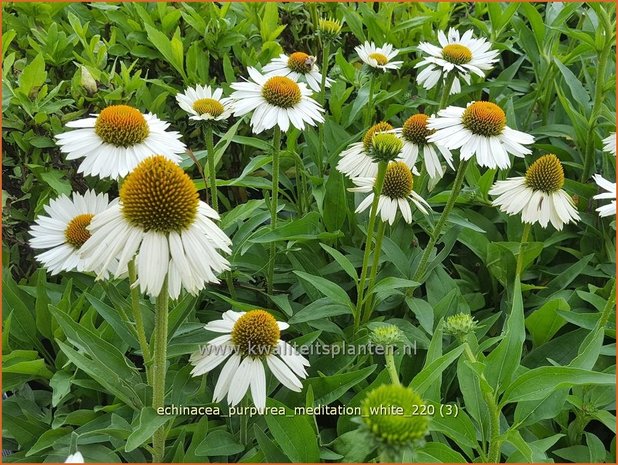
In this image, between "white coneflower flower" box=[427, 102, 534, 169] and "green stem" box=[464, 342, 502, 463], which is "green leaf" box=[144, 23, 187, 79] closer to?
"white coneflower flower" box=[427, 102, 534, 169]

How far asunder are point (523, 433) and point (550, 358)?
0.22 meters

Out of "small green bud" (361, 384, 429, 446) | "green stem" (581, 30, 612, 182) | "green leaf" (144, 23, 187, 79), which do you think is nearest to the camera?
"small green bud" (361, 384, 429, 446)

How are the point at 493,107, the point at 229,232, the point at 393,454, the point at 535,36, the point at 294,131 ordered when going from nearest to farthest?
1. the point at 393,454
2. the point at 493,107
3. the point at 229,232
4. the point at 294,131
5. the point at 535,36

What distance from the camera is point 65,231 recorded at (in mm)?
1182

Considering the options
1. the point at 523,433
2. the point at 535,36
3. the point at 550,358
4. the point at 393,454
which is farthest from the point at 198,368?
the point at 535,36

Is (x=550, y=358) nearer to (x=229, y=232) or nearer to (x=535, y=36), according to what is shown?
(x=229, y=232)

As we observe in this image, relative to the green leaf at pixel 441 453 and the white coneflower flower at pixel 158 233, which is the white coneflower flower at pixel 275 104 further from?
the green leaf at pixel 441 453

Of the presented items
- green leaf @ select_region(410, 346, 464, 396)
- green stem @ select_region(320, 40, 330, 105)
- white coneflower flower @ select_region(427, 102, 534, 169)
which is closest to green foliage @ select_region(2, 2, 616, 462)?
green leaf @ select_region(410, 346, 464, 396)

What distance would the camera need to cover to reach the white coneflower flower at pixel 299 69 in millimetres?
1683

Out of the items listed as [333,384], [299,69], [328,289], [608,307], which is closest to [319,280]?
[328,289]

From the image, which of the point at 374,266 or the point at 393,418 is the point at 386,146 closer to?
the point at 374,266

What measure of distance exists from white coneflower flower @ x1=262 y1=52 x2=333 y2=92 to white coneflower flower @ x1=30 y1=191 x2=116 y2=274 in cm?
67

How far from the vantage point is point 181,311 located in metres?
1.13

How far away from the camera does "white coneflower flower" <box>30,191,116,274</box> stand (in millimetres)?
1141
